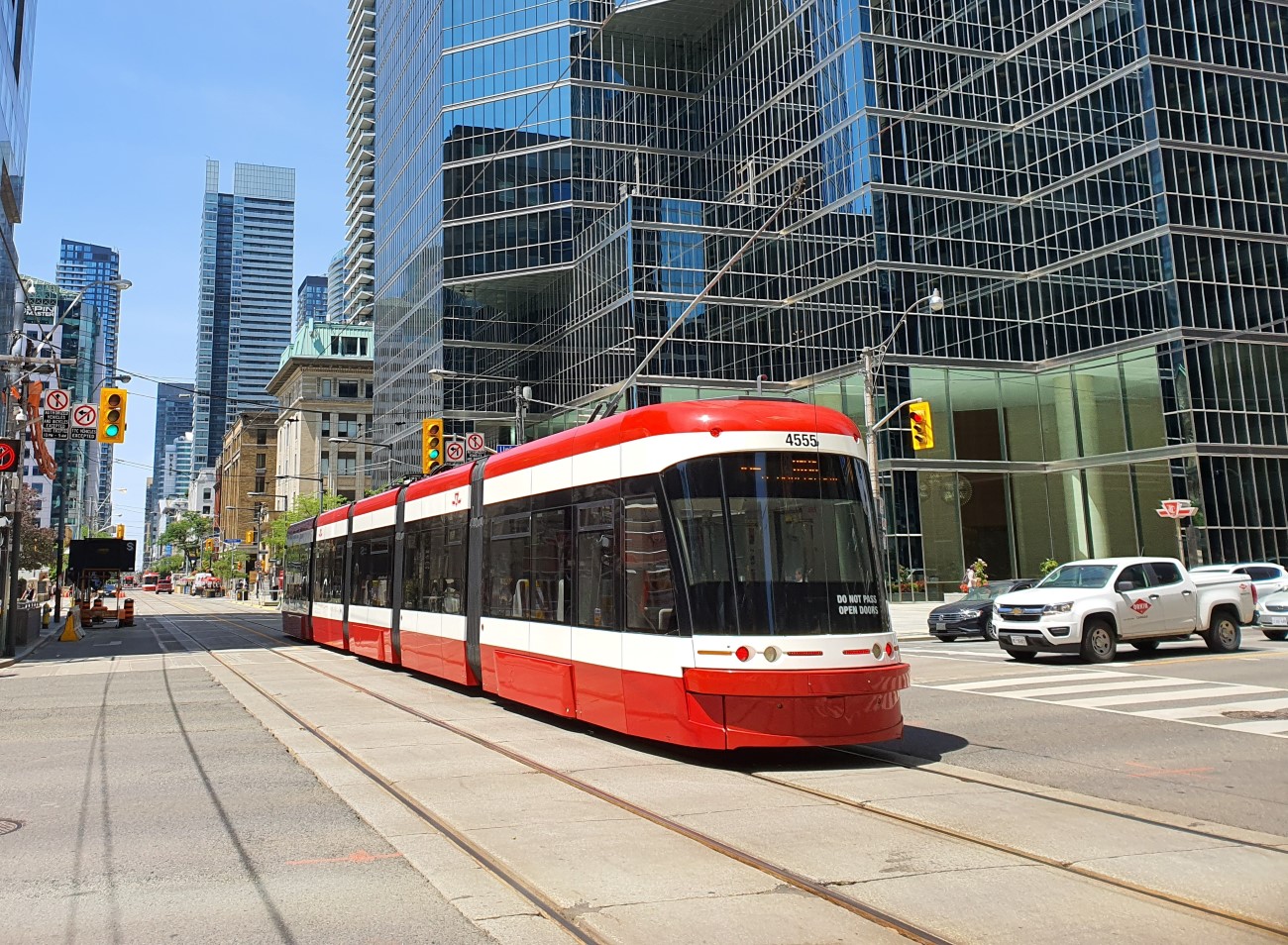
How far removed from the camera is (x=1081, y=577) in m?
18.8

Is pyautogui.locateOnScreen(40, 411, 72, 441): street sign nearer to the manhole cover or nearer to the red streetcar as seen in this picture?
the red streetcar

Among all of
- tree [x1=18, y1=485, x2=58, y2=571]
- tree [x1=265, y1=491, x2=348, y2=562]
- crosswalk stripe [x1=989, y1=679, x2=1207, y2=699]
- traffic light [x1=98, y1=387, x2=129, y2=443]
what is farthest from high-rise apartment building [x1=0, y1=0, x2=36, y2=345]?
crosswalk stripe [x1=989, y1=679, x2=1207, y2=699]

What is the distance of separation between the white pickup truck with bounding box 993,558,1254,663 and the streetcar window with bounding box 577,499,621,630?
409 inches

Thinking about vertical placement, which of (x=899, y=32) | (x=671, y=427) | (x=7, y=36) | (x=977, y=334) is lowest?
(x=671, y=427)

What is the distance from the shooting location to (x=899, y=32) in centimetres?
5475

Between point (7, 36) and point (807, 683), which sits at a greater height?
point (7, 36)

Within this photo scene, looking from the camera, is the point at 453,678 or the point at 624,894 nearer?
the point at 624,894

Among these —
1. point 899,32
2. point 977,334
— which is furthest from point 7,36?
point 977,334

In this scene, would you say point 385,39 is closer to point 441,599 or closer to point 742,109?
point 742,109

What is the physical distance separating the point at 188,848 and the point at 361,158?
13964 cm

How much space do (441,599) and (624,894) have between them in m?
11.3

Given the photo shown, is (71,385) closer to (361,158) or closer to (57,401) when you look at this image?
(361,158)

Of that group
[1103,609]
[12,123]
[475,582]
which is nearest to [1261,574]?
[1103,609]

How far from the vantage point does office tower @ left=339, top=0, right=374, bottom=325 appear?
427ft
